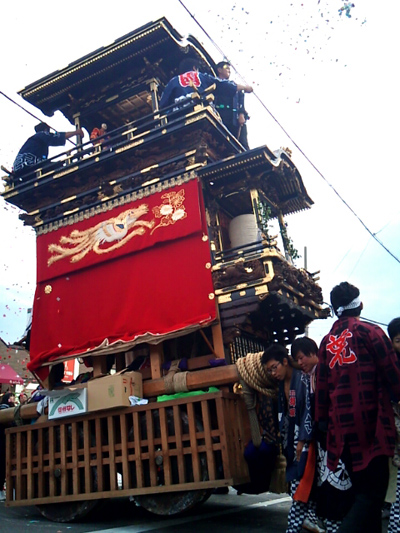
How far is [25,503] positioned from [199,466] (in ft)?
9.29

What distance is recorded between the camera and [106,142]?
9414mm

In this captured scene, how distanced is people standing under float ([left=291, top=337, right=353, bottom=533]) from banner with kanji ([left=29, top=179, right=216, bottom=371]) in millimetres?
2966

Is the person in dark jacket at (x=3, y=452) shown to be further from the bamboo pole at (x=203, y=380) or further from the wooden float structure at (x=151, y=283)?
the bamboo pole at (x=203, y=380)

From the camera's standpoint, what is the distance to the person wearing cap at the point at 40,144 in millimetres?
10539

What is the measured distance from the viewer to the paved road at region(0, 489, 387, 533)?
5.80m

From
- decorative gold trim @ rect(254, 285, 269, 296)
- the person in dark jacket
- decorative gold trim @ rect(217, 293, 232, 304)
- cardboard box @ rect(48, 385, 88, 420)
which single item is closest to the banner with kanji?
decorative gold trim @ rect(217, 293, 232, 304)

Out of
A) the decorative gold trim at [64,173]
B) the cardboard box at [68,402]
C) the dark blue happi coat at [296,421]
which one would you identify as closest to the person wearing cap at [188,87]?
the decorative gold trim at [64,173]

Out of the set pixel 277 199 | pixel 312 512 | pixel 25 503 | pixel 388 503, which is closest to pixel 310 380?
pixel 312 512

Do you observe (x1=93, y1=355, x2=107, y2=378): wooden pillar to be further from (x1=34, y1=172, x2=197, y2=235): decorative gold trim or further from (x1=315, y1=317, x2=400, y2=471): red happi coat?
(x1=315, y1=317, x2=400, y2=471): red happi coat

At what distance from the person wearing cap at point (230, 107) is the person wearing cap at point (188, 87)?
0.43 ft

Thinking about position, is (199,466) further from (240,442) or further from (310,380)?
(310,380)

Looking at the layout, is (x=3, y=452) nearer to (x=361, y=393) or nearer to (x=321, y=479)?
(x=321, y=479)

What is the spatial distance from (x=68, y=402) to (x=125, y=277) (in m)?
2.40

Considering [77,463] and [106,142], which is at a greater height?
[106,142]
